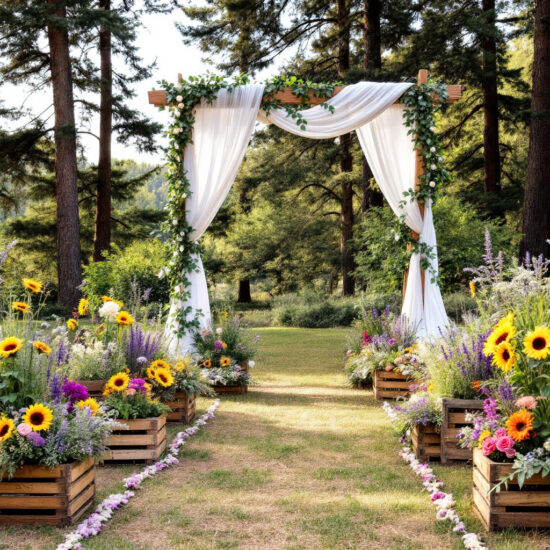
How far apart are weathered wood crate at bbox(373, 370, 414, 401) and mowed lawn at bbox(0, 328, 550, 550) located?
0.36 metres

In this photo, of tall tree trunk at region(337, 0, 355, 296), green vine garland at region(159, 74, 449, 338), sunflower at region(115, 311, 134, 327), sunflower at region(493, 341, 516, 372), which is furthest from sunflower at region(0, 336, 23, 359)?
tall tree trunk at region(337, 0, 355, 296)

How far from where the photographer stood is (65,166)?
11.4 meters

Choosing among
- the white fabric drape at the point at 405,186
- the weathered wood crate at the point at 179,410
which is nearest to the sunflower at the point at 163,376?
the weathered wood crate at the point at 179,410

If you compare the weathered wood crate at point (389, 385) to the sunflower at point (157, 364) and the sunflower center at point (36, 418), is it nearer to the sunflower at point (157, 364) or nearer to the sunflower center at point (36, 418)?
the sunflower at point (157, 364)

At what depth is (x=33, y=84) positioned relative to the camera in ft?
43.6

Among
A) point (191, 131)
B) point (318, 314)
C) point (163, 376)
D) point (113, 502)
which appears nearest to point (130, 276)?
point (191, 131)

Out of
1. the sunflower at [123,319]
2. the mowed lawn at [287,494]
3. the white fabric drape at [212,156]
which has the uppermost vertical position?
the white fabric drape at [212,156]

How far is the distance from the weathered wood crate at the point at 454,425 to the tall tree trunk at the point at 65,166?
9373mm

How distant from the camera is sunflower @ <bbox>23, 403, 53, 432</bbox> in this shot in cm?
247

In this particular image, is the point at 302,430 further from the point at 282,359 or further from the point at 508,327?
the point at 282,359

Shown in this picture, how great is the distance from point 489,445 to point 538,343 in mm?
526

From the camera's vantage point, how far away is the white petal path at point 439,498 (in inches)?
93.0

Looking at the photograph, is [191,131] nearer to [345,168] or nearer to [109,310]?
[109,310]

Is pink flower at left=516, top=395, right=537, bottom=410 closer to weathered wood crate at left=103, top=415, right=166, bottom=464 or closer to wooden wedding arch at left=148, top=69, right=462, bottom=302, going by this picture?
weathered wood crate at left=103, top=415, right=166, bottom=464
